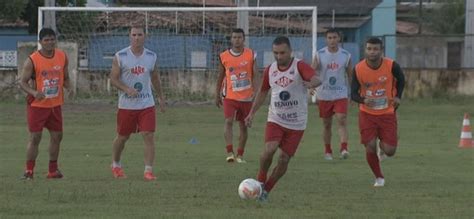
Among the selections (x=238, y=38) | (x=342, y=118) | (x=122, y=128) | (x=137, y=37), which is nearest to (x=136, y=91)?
(x=122, y=128)

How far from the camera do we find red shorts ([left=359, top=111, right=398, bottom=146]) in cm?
1383

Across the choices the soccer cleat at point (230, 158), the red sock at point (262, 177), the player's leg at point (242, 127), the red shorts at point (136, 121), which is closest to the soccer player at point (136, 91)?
the red shorts at point (136, 121)

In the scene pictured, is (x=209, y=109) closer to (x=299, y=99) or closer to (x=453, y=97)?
(x=453, y=97)

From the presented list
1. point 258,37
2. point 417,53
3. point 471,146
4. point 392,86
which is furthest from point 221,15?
point 392,86

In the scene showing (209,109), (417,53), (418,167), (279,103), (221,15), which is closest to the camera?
(279,103)

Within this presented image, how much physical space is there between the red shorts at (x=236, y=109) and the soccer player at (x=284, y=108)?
5.46 m

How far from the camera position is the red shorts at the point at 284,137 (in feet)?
40.3

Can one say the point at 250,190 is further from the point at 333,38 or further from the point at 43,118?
the point at 333,38

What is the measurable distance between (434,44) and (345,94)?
2916 cm

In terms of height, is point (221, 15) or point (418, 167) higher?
point (221, 15)

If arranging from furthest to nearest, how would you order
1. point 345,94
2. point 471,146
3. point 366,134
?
point 471,146 < point 345,94 < point 366,134

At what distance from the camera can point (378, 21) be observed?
190 ft

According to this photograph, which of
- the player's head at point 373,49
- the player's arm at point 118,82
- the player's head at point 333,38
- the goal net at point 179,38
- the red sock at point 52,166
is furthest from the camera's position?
the goal net at point 179,38

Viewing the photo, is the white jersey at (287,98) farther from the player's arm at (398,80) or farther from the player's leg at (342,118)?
the player's leg at (342,118)
